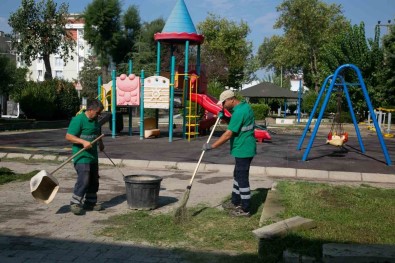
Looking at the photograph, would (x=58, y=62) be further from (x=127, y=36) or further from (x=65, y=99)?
(x=65, y=99)

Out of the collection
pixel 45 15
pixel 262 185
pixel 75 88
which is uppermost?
pixel 45 15

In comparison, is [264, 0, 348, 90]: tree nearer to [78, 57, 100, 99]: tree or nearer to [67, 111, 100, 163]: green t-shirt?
[78, 57, 100, 99]: tree

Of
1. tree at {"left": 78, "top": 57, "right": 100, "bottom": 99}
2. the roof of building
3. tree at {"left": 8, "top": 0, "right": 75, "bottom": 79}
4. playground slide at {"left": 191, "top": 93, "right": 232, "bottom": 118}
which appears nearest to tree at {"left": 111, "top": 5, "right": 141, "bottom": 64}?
tree at {"left": 78, "top": 57, "right": 100, "bottom": 99}

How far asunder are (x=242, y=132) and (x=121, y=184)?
140 inches

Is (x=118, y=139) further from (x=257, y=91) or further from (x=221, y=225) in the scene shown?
(x=257, y=91)

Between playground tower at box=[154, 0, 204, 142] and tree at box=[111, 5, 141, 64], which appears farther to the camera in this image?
tree at box=[111, 5, 141, 64]

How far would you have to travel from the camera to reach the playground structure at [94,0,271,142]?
17562 millimetres

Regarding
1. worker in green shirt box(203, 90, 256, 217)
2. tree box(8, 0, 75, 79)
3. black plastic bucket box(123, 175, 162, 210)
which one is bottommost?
black plastic bucket box(123, 175, 162, 210)

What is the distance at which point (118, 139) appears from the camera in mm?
18156

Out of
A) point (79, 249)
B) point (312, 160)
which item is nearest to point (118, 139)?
point (312, 160)

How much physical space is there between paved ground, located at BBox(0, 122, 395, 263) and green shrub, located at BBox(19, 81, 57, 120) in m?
6.89

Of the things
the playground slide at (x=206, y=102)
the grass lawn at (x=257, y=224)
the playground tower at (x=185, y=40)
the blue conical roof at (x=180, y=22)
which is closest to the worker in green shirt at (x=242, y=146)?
the grass lawn at (x=257, y=224)

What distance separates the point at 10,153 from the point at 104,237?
332 inches

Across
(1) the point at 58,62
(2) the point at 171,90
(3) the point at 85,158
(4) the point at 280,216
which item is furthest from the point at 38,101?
(1) the point at 58,62
